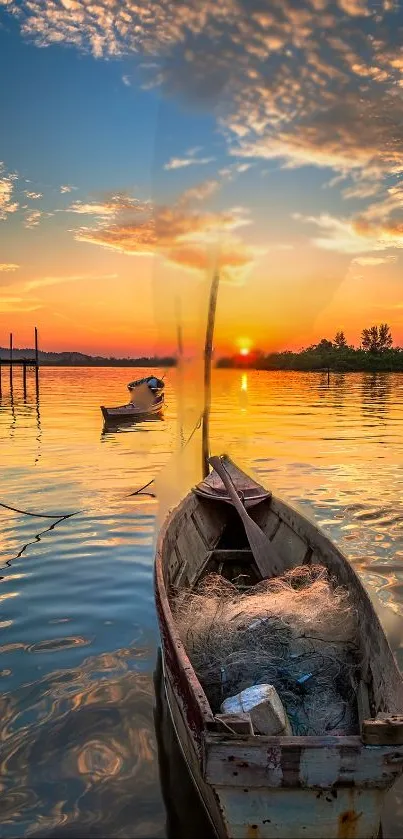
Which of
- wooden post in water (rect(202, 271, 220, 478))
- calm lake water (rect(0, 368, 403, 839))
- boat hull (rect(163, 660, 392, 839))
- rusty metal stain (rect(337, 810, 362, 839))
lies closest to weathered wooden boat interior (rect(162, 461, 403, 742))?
boat hull (rect(163, 660, 392, 839))

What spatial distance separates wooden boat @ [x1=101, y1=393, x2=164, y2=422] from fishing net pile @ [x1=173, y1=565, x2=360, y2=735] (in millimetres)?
24967

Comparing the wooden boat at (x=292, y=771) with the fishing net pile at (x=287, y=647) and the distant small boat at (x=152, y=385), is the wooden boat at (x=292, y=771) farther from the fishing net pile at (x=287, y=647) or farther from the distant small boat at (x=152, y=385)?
the distant small boat at (x=152, y=385)

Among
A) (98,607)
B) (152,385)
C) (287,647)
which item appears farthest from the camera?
(152,385)

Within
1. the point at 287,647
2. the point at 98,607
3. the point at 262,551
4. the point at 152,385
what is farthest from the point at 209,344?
the point at 152,385

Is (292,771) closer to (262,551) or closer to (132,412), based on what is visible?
(262,551)

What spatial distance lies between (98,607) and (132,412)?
1052 inches

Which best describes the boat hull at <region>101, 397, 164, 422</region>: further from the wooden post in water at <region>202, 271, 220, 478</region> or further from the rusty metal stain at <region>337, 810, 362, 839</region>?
the rusty metal stain at <region>337, 810, 362, 839</region>

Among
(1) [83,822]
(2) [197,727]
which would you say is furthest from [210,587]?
(2) [197,727]

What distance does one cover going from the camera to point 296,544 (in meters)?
8.26

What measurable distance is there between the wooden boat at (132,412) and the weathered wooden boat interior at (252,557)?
19112 mm

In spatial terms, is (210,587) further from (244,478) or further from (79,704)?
(244,478)

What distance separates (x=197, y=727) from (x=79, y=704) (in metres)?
2.55

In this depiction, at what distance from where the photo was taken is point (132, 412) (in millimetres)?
34375

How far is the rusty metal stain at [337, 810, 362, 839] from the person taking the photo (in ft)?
Result: 11.2
